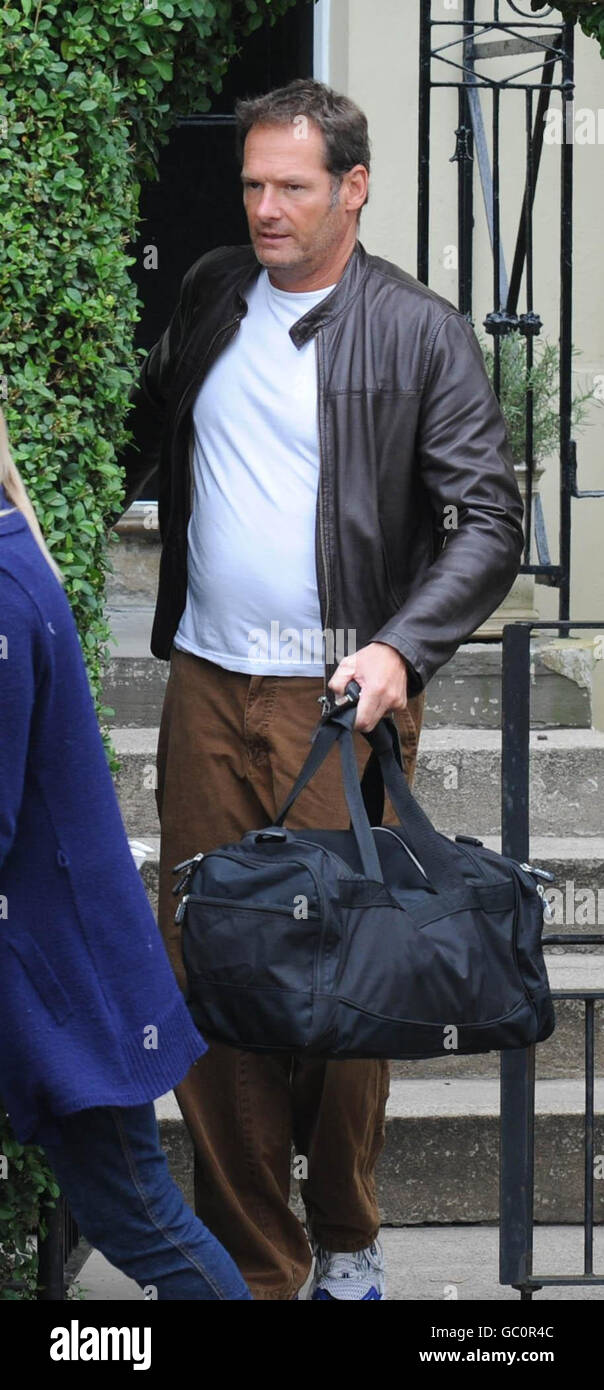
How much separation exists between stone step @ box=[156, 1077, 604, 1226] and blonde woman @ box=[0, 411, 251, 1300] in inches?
54.2

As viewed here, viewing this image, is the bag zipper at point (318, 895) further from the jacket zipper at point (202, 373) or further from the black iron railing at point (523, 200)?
the black iron railing at point (523, 200)

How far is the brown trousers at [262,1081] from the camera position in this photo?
330 centimetres

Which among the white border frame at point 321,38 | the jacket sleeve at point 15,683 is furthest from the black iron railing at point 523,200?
the jacket sleeve at point 15,683

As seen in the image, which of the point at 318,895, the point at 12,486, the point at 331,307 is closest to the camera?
the point at 12,486

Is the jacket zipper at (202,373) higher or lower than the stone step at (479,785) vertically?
higher

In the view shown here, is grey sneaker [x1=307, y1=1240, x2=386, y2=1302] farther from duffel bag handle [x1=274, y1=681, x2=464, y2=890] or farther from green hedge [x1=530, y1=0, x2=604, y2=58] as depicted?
green hedge [x1=530, y1=0, x2=604, y2=58]

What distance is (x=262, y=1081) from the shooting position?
335cm

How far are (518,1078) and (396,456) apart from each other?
4.15ft

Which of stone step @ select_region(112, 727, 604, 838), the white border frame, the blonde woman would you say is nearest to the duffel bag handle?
the blonde woman

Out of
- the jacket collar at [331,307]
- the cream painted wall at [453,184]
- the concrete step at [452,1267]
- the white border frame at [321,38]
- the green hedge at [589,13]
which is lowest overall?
the concrete step at [452,1267]

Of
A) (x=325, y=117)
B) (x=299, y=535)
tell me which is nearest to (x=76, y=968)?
(x=299, y=535)

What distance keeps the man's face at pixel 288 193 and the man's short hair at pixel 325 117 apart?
13mm

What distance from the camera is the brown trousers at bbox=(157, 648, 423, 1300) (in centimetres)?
330

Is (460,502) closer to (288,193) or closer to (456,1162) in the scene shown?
(288,193)
